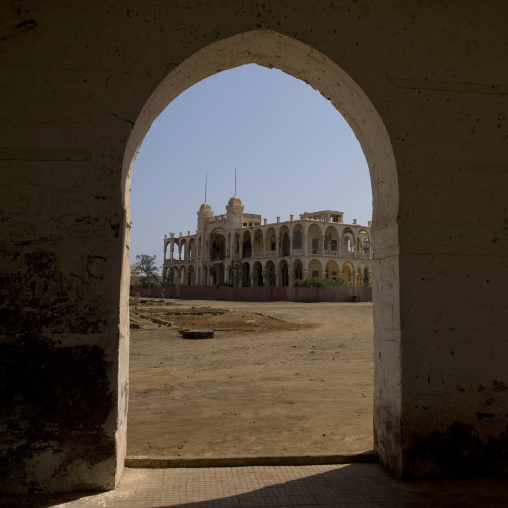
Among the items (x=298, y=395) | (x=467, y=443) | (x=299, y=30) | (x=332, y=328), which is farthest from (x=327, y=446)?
(x=332, y=328)

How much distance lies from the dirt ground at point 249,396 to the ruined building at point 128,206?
1.18 metres

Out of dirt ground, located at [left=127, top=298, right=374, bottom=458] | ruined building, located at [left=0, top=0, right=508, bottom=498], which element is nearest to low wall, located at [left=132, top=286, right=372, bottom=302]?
dirt ground, located at [left=127, top=298, right=374, bottom=458]

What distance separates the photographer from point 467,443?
3.40m

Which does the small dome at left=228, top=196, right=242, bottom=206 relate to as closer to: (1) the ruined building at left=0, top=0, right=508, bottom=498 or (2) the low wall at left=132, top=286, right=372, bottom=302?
(2) the low wall at left=132, top=286, right=372, bottom=302

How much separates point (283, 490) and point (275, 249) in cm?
5487

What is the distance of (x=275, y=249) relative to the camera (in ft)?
190

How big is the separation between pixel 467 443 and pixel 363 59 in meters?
2.91

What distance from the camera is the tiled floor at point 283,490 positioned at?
115 inches

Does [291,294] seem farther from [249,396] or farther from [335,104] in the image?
[335,104]

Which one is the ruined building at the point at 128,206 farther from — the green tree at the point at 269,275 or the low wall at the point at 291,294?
the green tree at the point at 269,275

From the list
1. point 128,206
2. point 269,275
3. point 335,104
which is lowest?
point 128,206

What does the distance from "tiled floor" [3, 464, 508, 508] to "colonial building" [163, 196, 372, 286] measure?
48.0 m

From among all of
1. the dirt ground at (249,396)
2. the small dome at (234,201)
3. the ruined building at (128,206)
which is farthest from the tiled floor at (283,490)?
the small dome at (234,201)

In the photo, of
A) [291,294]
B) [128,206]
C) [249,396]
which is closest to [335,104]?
[128,206]
